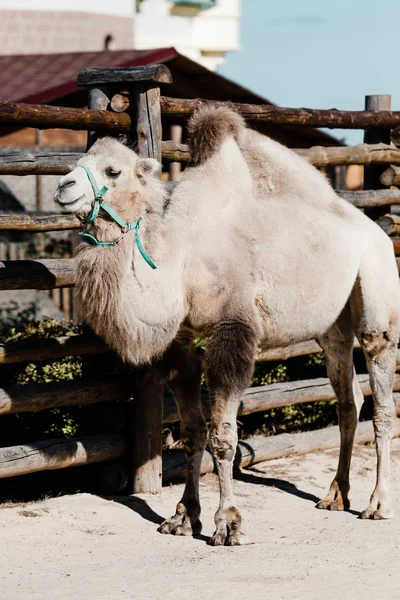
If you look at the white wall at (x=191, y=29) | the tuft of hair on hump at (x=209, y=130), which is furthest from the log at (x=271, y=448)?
the white wall at (x=191, y=29)

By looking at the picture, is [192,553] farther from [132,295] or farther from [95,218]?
[95,218]

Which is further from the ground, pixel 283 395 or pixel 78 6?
pixel 78 6

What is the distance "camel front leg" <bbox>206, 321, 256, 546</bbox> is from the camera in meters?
5.75

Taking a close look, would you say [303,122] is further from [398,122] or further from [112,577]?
[112,577]

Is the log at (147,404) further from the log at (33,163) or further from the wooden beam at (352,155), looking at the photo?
the wooden beam at (352,155)

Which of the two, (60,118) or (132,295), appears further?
(60,118)

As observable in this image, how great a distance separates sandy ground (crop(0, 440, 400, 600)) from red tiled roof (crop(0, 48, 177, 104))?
1154 cm

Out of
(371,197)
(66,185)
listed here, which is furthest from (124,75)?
(371,197)

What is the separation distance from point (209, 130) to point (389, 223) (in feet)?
9.88

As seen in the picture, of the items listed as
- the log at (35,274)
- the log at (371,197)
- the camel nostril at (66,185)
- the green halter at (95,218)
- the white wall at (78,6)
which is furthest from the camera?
the white wall at (78,6)

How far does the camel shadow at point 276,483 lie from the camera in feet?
23.6

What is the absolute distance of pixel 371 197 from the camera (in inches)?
336

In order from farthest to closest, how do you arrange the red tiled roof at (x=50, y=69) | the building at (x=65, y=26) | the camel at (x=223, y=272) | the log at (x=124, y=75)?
the building at (x=65, y=26) < the red tiled roof at (x=50, y=69) < the log at (x=124, y=75) < the camel at (x=223, y=272)

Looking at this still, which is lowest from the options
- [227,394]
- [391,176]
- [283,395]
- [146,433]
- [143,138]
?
[283,395]
